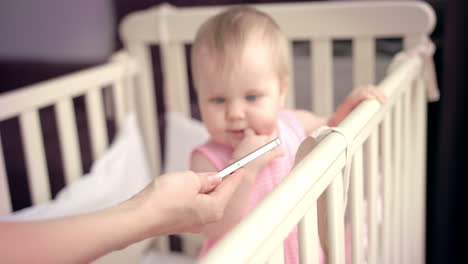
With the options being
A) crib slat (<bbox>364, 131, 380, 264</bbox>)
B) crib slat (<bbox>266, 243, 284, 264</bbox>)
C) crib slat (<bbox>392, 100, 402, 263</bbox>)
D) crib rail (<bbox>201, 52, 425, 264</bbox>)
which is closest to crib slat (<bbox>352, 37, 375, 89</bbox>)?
crib rail (<bbox>201, 52, 425, 264</bbox>)

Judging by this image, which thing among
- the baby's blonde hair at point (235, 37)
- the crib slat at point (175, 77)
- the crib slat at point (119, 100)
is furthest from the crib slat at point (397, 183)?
the crib slat at point (119, 100)

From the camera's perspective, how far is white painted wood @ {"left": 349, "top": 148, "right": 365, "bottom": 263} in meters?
0.71

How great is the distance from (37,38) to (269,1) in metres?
0.99

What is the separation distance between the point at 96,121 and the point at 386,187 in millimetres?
774

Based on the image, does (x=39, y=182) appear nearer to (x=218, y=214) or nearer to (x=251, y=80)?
(x=251, y=80)

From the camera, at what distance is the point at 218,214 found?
57 cm

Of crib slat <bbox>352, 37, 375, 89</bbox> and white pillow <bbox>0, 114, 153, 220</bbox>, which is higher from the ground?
crib slat <bbox>352, 37, 375, 89</bbox>

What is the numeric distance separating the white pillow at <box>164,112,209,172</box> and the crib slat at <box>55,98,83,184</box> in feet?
0.88

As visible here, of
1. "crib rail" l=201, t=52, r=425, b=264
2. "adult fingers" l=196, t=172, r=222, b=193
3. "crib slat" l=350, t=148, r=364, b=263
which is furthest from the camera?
"crib slat" l=350, t=148, r=364, b=263

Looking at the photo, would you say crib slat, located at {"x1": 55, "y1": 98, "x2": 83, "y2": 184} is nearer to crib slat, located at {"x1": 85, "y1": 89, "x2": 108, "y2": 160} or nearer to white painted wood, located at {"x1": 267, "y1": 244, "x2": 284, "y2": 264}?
crib slat, located at {"x1": 85, "y1": 89, "x2": 108, "y2": 160}

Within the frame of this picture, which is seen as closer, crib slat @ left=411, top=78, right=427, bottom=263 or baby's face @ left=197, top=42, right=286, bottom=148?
baby's face @ left=197, top=42, right=286, bottom=148

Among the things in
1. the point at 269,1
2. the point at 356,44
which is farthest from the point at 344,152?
the point at 269,1

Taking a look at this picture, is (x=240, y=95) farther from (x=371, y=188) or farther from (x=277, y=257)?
(x=277, y=257)

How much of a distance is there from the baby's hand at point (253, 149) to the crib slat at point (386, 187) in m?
0.19
